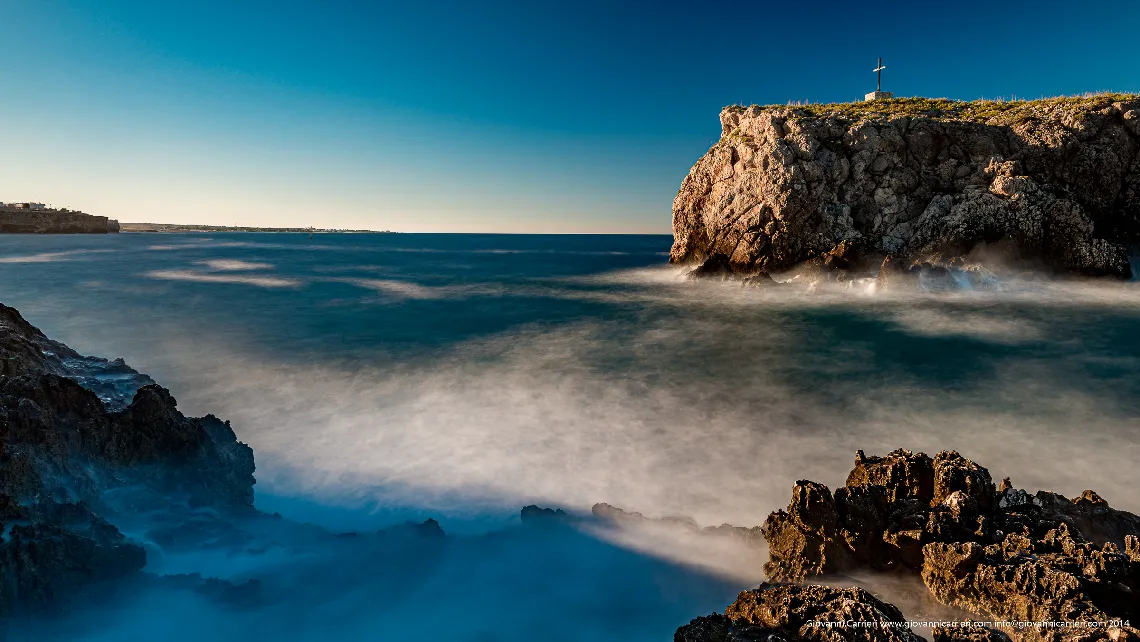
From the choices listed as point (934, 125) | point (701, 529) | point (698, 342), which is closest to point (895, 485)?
point (701, 529)

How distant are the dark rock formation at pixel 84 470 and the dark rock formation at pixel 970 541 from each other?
6.64 metres

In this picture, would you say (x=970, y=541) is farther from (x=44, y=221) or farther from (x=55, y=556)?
(x=44, y=221)

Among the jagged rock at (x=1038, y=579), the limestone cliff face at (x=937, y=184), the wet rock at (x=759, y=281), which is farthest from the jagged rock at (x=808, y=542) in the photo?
the limestone cliff face at (x=937, y=184)

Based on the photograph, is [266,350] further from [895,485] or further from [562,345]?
[895,485]

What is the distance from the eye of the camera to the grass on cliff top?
29998 millimetres

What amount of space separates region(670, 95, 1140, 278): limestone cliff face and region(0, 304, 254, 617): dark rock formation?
3272 cm

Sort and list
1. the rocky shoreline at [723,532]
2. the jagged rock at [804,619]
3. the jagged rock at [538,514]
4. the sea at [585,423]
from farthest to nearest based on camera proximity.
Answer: the jagged rock at [538,514] < the sea at [585,423] < the rocky shoreline at [723,532] < the jagged rock at [804,619]

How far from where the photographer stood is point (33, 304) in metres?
26.0

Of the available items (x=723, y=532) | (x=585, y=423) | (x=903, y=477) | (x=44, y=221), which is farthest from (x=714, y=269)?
(x=44, y=221)

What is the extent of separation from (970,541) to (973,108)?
43.7 metres

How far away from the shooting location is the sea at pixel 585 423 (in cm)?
528

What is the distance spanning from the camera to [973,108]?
Answer: 3612 cm

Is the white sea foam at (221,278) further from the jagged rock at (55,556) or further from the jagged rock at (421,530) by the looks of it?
the jagged rock at (55,556)

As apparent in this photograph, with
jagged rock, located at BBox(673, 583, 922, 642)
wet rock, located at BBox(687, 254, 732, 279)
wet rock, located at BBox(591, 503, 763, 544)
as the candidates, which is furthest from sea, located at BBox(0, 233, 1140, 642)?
wet rock, located at BBox(687, 254, 732, 279)
